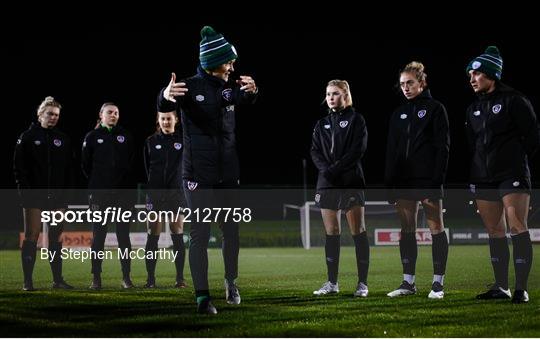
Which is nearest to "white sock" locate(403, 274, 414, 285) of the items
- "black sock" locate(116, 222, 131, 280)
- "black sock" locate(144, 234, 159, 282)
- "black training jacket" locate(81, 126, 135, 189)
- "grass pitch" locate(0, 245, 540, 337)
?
"grass pitch" locate(0, 245, 540, 337)

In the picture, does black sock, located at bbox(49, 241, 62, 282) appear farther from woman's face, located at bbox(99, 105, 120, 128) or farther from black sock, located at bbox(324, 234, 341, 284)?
black sock, located at bbox(324, 234, 341, 284)

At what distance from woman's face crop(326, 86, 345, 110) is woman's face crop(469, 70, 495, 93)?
1.27 m

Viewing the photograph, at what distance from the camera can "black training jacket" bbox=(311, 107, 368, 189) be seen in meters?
7.14

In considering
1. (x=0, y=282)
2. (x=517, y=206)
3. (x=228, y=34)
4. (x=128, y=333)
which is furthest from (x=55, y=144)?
(x=228, y=34)

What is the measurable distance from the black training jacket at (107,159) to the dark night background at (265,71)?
25.3m

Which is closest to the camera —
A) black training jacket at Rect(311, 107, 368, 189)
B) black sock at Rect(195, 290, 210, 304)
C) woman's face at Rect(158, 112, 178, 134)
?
black sock at Rect(195, 290, 210, 304)

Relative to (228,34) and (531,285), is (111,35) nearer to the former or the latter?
(228,34)

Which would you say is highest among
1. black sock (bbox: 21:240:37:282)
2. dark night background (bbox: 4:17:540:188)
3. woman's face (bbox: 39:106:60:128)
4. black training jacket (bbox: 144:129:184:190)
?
dark night background (bbox: 4:17:540:188)

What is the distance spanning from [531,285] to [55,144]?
227 inches

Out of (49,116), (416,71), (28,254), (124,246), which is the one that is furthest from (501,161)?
(28,254)

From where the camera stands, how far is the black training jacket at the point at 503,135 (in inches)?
254

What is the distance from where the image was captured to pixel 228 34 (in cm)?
3478

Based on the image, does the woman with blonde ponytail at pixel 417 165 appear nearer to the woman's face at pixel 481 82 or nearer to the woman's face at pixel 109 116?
the woman's face at pixel 481 82

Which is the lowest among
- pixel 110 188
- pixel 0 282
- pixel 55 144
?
pixel 0 282
